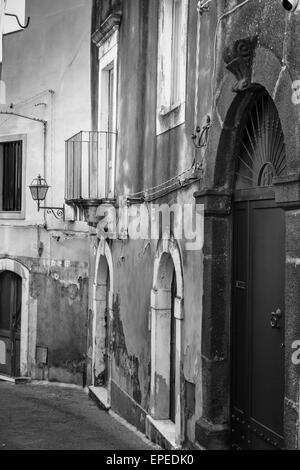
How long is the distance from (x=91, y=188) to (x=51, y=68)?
3.75 metres

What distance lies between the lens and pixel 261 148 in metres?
6.11

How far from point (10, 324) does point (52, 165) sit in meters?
3.43

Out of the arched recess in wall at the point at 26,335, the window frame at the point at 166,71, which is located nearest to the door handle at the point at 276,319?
the window frame at the point at 166,71

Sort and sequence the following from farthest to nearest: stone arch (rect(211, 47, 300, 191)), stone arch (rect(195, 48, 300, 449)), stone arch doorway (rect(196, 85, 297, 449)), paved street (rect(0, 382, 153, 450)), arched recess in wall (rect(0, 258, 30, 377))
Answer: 1. arched recess in wall (rect(0, 258, 30, 377))
2. paved street (rect(0, 382, 153, 450))
3. stone arch (rect(195, 48, 300, 449))
4. stone arch doorway (rect(196, 85, 297, 449))
5. stone arch (rect(211, 47, 300, 191))

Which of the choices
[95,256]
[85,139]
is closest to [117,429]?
[95,256]

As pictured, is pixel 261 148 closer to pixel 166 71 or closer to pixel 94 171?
pixel 166 71

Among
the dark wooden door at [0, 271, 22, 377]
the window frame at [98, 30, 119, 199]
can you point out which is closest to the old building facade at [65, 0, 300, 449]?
the window frame at [98, 30, 119, 199]

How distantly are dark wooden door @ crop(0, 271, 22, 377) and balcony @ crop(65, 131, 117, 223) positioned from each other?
3221 millimetres

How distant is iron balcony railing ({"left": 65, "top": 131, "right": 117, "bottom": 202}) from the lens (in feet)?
37.6

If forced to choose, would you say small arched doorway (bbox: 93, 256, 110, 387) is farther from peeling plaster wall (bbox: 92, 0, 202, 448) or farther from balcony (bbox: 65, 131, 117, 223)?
peeling plaster wall (bbox: 92, 0, 202, 448)

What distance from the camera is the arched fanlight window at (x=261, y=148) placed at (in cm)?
577

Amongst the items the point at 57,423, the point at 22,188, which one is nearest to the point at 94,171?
the point at 22,188

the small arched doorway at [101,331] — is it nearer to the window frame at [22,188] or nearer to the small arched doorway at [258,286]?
the window frame at [22,188]
